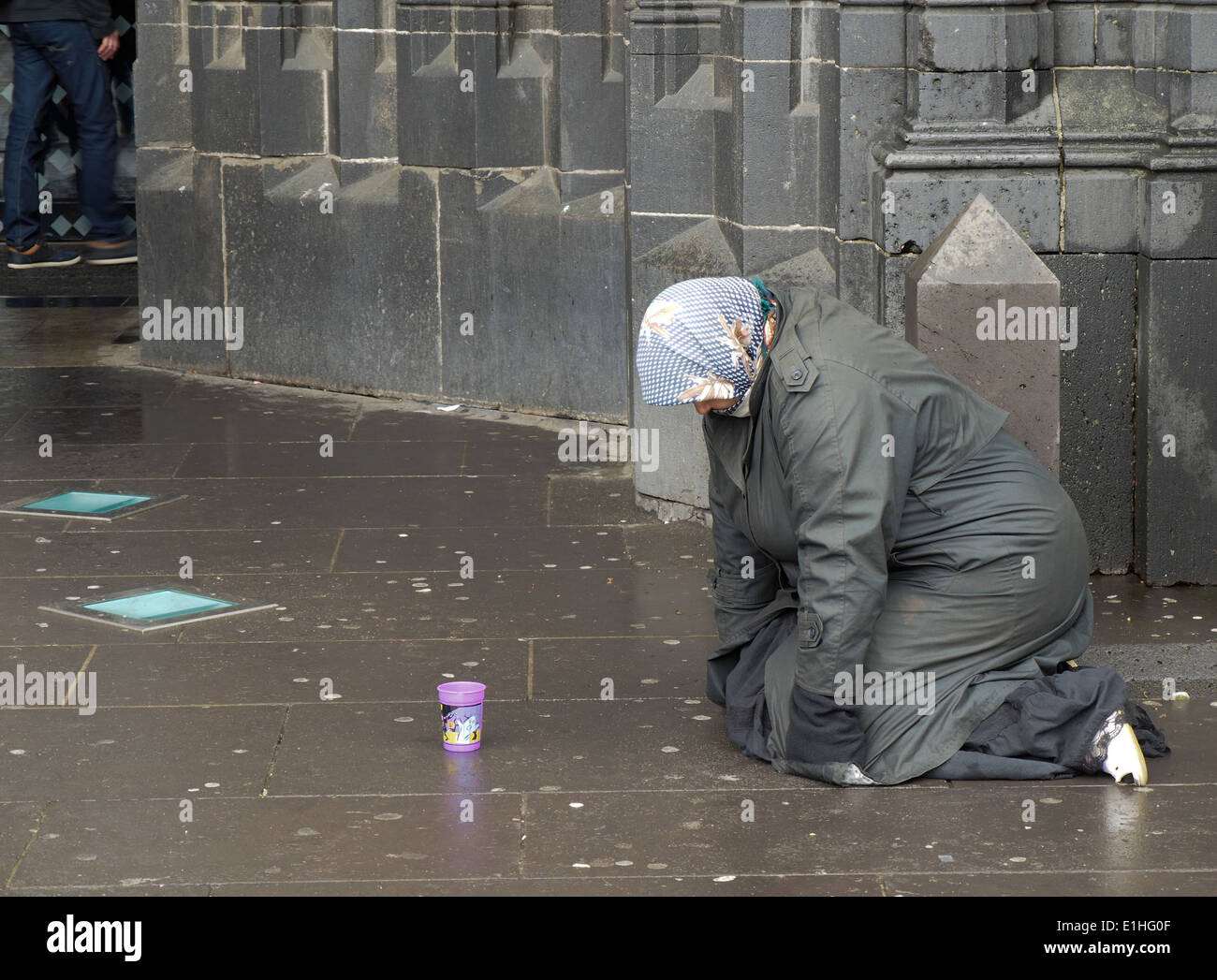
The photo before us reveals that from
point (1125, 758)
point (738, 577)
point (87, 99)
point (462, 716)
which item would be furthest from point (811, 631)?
point (87, 99)

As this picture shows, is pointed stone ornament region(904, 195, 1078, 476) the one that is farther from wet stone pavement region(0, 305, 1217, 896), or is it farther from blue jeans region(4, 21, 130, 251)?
blue jeans region(4, 21, 130, 251)

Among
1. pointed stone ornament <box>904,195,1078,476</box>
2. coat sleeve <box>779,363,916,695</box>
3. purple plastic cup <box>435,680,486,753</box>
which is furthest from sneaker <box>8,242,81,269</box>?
coat sleeve <box>779,363,916,695</box>

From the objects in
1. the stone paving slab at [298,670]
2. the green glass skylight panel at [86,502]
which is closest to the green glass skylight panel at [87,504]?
the green glass skylight panel at [86,502]

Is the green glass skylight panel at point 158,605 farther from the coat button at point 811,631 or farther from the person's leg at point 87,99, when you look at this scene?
the person's leg at point 87,99

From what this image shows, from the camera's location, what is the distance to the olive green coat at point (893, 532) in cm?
423

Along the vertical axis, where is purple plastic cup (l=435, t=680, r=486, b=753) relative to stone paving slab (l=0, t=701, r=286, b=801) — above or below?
above

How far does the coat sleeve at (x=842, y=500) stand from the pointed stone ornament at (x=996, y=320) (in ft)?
3.61

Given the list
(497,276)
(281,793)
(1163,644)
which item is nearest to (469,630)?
(281,793)

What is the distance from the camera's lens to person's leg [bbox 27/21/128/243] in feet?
36.4

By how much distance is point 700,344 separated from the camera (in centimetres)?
423

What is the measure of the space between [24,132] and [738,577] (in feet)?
26.0

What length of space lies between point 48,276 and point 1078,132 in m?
7.78

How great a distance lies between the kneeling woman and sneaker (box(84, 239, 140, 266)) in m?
8.19

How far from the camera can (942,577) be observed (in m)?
4.51
